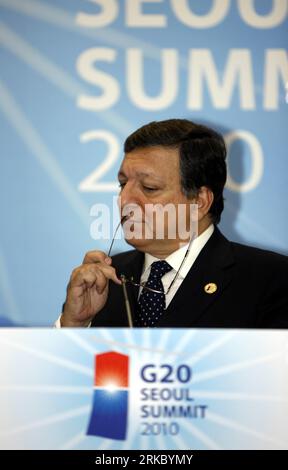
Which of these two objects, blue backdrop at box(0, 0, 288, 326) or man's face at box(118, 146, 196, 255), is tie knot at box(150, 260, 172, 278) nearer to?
man's face at box(118, 146, 196, 255)

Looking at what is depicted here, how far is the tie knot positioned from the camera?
5.88 ft

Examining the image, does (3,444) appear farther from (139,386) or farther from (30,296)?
(30,296)

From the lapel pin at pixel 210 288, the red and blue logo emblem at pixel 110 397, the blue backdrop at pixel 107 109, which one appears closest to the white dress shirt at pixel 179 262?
the lapel pin at pixel 210 288

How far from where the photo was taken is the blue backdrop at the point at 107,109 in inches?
92.3

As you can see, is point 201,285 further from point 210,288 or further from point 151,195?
point 151,195

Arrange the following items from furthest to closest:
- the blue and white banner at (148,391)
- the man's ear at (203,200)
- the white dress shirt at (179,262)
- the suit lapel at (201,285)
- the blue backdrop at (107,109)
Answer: the blue backdrop at (107,109)
the man's ear at (203,200)
the white dress shirt at (179,262)
the suit lapel at (201,285)
the blue and white banner at (148,391)

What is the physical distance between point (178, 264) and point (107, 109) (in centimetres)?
85

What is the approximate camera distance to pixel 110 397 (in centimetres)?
98

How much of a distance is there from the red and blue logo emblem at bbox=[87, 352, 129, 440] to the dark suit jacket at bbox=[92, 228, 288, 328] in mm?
614

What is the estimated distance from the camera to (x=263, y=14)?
7.76 ft

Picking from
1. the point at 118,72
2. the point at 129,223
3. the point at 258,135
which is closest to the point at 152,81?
the point at 118,72

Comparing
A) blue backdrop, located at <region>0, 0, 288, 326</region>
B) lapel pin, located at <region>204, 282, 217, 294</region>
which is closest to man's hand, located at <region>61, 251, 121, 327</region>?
lapel pin, located at <region>204, 282, 217, 294</region>

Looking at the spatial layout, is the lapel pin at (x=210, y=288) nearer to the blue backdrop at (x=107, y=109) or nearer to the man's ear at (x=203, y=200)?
the man's ear at (x=203, y=200)

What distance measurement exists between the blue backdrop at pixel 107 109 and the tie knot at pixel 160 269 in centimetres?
57
